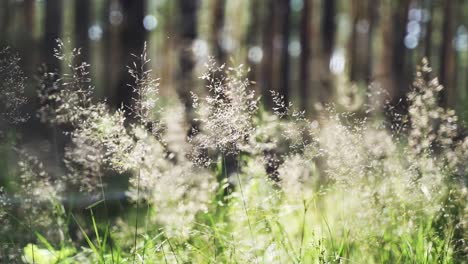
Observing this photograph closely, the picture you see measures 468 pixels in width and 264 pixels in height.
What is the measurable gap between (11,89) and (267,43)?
308 cm

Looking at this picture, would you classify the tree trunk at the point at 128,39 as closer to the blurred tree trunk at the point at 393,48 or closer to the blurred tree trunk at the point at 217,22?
the blurred tree trunk at the point at 217,22

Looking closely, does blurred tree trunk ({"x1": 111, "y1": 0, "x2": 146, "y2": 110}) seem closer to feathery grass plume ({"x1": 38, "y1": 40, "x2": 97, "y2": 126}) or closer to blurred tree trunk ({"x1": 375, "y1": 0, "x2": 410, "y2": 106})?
blurred tree trunk ({"x1": 375, "y1": 0, "x2": 410, "y2": 106})

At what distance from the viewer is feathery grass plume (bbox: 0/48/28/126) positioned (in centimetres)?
145

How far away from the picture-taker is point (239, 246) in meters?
1.48

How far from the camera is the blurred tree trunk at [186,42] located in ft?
13.5

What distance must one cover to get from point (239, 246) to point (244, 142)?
25cm

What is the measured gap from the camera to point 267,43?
4.41 meters

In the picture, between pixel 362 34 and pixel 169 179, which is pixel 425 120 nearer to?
pixel 169 179

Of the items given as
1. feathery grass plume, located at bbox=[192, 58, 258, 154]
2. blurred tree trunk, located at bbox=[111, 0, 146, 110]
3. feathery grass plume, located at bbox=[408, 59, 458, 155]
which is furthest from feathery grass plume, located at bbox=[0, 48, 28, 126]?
blurred tree trunk, located at bbox=[111, 0, 146, 110]

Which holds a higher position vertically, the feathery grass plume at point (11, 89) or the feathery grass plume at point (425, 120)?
the feathery grass plume at point (11, 89)

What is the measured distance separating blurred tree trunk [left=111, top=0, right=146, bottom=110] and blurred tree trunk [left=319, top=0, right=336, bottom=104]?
1219mm

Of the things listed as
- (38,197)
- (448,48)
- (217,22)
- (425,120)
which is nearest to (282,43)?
(217,22)

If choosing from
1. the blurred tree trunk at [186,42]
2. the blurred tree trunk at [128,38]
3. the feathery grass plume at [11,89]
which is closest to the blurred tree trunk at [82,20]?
the blurred tree trunk at [128,38]

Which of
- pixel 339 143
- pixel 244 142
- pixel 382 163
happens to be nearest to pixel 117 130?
pixel 244 142
